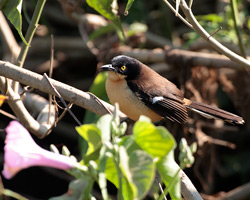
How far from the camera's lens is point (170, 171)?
4.63 ft

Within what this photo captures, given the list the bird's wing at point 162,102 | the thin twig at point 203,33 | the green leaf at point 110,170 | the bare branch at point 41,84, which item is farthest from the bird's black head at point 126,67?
the green leaf at point 110,170

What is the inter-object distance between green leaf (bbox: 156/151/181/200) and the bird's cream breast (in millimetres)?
1671

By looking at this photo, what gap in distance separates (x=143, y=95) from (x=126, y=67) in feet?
0.94

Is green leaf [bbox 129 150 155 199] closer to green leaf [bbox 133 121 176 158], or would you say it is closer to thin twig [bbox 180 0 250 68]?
green leaf [bbox 133 121 176 158]

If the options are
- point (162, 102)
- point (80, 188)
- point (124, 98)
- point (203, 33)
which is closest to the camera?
point (80, 188)

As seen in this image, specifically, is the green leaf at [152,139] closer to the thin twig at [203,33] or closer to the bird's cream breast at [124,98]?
the thin twig at [203,33]

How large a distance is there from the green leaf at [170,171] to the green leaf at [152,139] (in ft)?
0.20

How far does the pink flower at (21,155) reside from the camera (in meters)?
1.27

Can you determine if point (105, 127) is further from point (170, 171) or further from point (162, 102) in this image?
point (162, 102)

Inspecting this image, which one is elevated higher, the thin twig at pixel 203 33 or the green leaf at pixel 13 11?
the thin twig at pixel 203 33

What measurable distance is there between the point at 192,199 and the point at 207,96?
2.30 m

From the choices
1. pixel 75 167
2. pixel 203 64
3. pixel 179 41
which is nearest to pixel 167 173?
pixel 75 167

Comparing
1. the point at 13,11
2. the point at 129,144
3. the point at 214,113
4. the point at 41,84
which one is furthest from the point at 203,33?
the point at 214,113

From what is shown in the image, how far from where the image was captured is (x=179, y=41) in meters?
5.52
